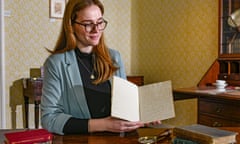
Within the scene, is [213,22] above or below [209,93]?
above

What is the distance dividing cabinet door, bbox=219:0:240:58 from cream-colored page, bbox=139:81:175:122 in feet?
6.01

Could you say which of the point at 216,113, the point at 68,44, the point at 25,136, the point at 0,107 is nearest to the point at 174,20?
the point at 216,113

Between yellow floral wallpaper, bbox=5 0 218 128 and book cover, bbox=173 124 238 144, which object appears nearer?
book cover, bbox=173 124 238 144

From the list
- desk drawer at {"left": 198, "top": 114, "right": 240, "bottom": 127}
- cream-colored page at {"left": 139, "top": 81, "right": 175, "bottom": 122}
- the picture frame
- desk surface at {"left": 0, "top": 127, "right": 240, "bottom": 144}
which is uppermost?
the picture frame

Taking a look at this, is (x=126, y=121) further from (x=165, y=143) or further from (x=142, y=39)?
Result: (x=142, y=39)

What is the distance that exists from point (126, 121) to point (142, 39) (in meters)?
3.41

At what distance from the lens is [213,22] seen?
11.2 ft

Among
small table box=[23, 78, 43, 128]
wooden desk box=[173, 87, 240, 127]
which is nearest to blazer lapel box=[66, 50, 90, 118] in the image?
wooden desk box=[173, 87, 240, 127]

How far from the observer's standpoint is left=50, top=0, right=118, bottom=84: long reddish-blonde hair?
4.52 feet

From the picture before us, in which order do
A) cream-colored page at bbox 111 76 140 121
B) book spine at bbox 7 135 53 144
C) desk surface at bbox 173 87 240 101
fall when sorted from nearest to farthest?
book spine at bbox 7 135 53 144 → cream-colored page at bbox 111 76 140 121 → desk surface at bbox 173 87 240 101

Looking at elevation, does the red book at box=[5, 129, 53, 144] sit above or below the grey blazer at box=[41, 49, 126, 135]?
below

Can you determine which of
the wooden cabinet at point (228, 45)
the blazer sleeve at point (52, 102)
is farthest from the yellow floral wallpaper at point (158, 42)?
the blazer sleeve at point (52, 102)

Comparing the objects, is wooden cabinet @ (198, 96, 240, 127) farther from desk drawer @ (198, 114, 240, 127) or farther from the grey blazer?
the grey blazer

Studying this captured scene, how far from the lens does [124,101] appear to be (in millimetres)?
1162
